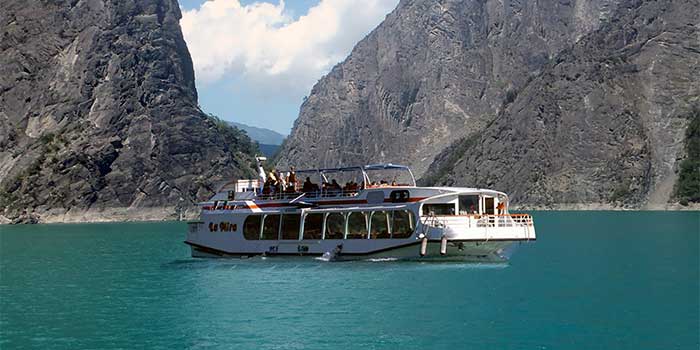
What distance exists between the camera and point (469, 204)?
56781 mm

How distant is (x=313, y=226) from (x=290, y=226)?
1.93m

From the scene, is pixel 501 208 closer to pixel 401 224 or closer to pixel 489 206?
pixel 489 206

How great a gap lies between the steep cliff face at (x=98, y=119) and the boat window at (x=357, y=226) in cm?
12410

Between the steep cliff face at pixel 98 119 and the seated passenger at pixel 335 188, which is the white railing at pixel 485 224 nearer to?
the seated passenger at pixel 335 188

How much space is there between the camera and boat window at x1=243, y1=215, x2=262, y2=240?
205 ft

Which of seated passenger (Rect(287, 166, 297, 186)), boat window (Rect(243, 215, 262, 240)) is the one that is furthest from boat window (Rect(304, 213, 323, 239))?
boat window (Rect(243, 215, 262, 240))

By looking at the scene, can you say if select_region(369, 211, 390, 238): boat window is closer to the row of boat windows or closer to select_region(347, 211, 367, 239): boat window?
the row of boat windows

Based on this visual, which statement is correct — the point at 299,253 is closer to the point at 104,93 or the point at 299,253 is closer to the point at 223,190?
the point at 223,190

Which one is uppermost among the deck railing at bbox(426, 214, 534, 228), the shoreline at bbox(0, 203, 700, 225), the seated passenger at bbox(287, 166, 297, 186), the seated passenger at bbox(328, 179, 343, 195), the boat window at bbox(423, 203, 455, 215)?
the seated passenger at bbox(287, 166, 297, 186)

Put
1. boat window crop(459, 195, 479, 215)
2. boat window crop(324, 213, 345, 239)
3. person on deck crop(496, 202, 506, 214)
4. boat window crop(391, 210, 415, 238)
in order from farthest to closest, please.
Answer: boat window crop(324, 213, 345, 239) < person on deck crop(496, 202, 506, 214) < boat window crop(459, 195, 479, 215) < boat window crop(391, 210, 415, 238)

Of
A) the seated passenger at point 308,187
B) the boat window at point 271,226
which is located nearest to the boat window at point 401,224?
the seated passenger at point 308,187

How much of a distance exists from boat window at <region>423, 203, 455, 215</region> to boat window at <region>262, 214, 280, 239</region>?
11.7 meters

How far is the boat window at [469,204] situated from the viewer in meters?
56.1

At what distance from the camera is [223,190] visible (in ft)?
217
